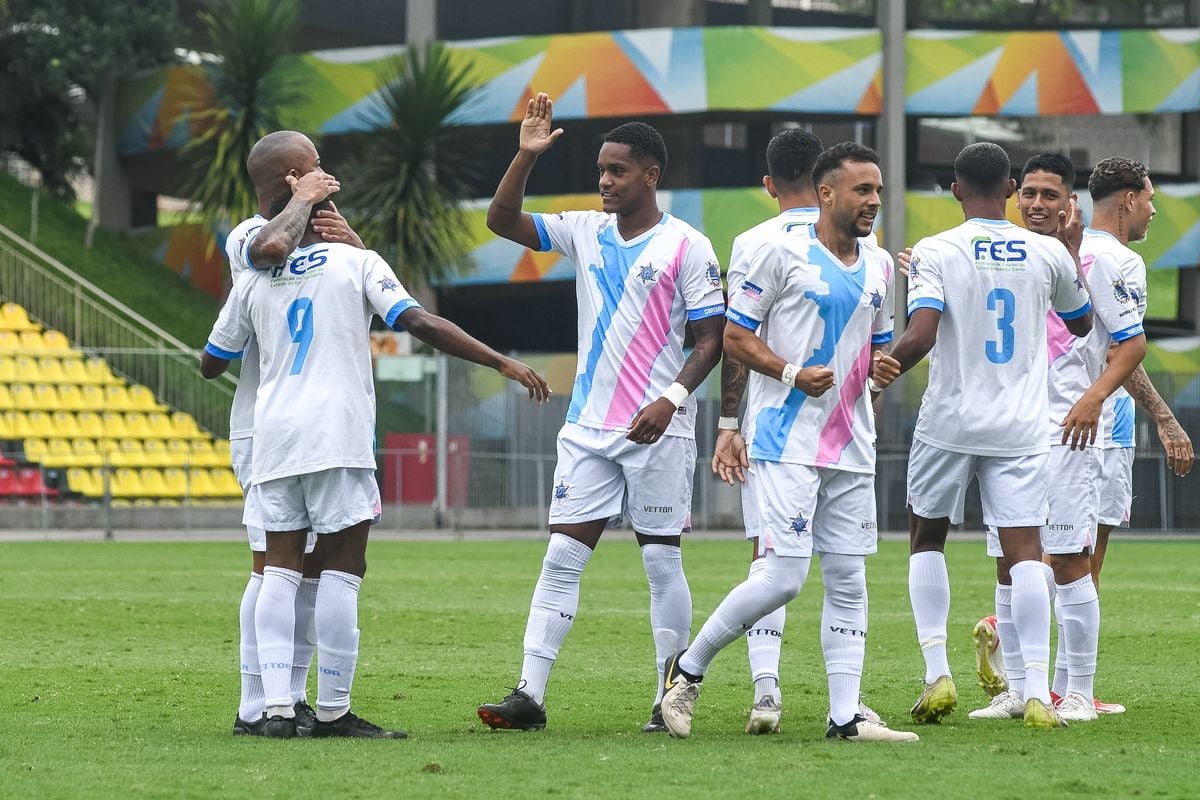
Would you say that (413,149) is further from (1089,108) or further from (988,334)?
(988,334)

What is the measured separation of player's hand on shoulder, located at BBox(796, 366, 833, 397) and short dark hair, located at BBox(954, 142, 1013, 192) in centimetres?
121

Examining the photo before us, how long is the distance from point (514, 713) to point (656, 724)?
58 centimetres

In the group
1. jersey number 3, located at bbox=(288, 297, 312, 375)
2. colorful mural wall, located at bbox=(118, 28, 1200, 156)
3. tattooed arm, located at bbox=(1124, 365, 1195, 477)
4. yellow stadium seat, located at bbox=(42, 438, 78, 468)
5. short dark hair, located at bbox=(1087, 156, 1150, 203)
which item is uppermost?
colorful mural wall, located at bbox=(118, 28, 1200, 156)

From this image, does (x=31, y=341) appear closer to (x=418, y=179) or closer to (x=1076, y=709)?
(x=418, y=179)

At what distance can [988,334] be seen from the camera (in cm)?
736

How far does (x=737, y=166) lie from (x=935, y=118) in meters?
5.02

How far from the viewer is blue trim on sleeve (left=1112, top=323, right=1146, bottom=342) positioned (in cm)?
776

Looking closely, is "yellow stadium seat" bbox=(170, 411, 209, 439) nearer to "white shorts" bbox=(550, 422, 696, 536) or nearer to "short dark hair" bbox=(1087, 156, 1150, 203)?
"short dark hair" bbox=(1087, 156, 1150, 203)

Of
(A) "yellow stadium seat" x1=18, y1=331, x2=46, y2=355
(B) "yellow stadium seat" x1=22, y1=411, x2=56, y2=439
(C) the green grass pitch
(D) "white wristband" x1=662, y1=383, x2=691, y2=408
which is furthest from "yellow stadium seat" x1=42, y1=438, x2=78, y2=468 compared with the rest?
(D) "white wristband" x1=662, y1=383, x2=691, y2=408

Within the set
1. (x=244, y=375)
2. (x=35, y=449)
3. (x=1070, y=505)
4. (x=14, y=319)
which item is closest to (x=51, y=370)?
(x=14, y=319)

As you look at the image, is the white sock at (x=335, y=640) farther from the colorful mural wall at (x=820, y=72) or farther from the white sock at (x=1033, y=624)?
the colorful mural wall at (x=820, y=72)

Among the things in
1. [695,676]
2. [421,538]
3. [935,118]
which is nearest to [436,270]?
[421,538]

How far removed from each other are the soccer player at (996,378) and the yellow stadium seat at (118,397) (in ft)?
80.2

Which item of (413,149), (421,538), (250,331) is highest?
(413,149)
